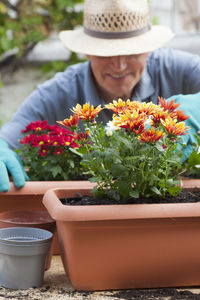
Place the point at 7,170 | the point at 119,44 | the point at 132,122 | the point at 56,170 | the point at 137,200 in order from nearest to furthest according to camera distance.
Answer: the point at 132,122
the point at 137,200
the point at 7,170
the point at 56,170
the point at 119,44

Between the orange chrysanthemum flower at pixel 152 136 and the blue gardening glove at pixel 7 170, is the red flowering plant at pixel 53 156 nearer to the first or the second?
the blue gardening glove at pixel 7 170

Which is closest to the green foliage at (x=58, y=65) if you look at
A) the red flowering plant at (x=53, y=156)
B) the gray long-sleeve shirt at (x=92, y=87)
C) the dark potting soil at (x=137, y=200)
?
the gray long-sleeve shirt at (x=92, y=87)

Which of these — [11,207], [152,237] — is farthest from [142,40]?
[152,237]

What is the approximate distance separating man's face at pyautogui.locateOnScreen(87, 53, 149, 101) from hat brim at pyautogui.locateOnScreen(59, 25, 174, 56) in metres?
0.08

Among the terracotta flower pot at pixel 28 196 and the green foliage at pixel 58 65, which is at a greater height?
the terracotta flower pot at pixel 28 196

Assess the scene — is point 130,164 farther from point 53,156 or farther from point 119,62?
point 119,62

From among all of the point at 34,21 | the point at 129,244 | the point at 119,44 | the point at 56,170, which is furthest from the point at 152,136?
the point at 34,21

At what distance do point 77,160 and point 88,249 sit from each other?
62cm

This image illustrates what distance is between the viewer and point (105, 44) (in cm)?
220

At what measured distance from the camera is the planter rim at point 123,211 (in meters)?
1.31

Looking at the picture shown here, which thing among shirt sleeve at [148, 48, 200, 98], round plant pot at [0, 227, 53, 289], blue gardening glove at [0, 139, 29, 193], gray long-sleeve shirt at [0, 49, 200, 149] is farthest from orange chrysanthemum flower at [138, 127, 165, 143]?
shirt sleeve at [148, 48, 200, 98]

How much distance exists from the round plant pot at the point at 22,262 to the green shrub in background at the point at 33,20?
144 inches

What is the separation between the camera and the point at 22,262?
1.39m

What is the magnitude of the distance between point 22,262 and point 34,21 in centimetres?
374
